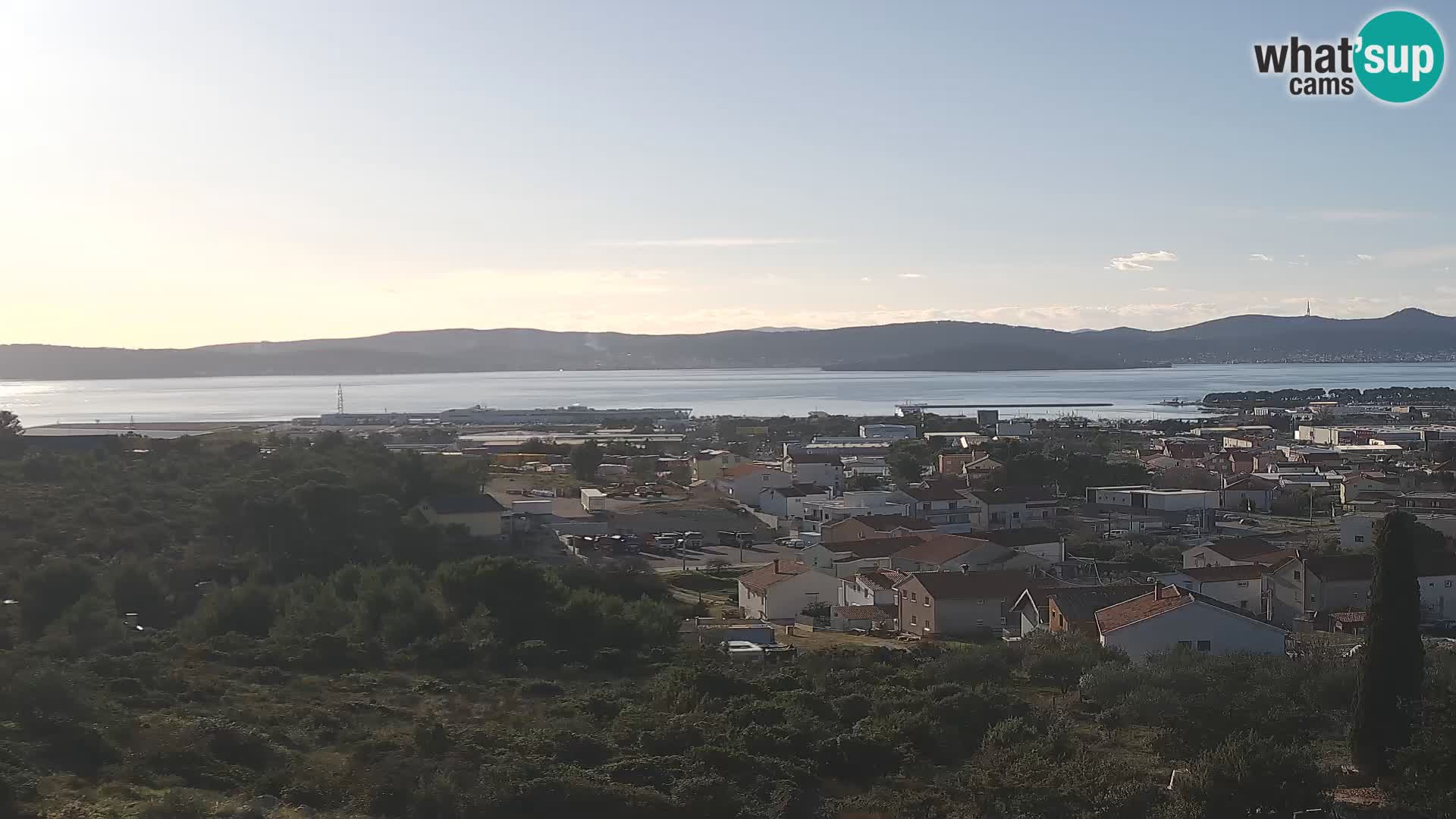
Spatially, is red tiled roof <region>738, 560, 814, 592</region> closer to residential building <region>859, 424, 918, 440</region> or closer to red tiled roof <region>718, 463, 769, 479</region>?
red tiled roof <region>718, 463, 769, 479</region>

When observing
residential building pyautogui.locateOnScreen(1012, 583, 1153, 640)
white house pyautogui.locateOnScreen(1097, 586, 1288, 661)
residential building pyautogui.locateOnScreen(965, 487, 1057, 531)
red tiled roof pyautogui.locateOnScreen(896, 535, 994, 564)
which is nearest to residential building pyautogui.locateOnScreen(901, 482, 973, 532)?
residential building pyautogui.locateOnScreen(965, 487, 1057, 531)

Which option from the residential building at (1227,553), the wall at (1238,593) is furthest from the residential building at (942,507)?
the wall at (1238,593)

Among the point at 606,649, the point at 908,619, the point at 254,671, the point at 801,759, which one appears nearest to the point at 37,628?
the point at 254,671

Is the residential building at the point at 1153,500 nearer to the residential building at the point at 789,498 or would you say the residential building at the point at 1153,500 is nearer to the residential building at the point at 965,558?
the residential building at the point at 789,498

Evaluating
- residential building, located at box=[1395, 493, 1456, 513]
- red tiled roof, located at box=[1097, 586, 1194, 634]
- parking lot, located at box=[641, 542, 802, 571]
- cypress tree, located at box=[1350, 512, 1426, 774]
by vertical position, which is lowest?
parking lot, located at box=[641, 542, 802, 571]

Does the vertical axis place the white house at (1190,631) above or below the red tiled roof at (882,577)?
above

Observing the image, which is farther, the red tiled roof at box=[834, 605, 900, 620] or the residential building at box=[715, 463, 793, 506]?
the residential building at box=[715, 463, 793, 506]

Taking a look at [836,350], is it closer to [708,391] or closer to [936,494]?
[708,391]
